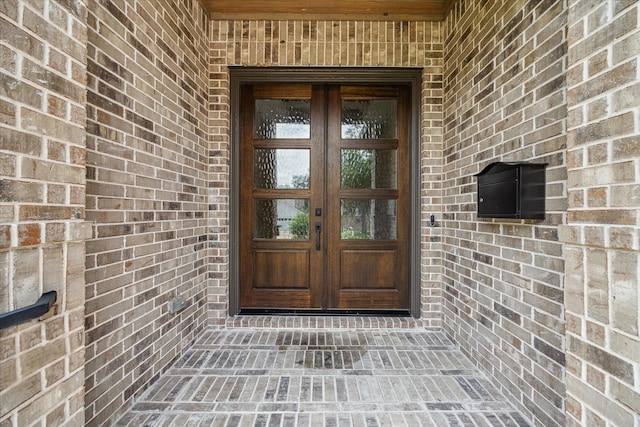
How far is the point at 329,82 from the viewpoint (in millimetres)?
3064

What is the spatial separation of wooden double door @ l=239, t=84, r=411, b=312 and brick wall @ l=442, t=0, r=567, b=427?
1.78 ft

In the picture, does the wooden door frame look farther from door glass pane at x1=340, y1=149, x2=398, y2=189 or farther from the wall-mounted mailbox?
the wall-mounted mailbox

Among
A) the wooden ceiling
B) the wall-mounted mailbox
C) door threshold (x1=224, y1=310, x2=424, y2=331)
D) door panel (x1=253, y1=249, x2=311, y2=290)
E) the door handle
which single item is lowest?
door threshold (x1=224, y1=310, x2=424, y2=331)

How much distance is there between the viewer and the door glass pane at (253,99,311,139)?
10.3ft

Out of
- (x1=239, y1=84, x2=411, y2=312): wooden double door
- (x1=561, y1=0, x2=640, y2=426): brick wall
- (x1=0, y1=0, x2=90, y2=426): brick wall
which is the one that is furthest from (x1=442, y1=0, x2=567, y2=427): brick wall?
(x1=0, y1=0, x2=90, y2=426): brick wall

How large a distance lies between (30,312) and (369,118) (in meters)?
2.86

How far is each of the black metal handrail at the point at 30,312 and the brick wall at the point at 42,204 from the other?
29mm

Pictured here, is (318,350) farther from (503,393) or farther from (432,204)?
(432,204)

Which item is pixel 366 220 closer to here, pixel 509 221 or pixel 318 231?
pixel 318 231

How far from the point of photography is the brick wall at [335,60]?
2951 millimetres

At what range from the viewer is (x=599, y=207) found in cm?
104

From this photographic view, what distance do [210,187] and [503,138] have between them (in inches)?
94.8

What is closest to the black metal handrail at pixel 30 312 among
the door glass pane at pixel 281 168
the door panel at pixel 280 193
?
the door panel at pixel 280 193

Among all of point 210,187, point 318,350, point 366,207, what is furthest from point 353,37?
point 318,350
